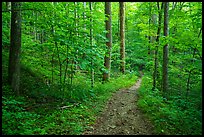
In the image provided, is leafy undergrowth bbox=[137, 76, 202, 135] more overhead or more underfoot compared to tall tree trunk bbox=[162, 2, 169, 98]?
more underfoot

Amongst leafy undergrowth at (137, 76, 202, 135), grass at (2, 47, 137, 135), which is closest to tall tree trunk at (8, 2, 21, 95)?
grass at (2, 47, 137, 135)

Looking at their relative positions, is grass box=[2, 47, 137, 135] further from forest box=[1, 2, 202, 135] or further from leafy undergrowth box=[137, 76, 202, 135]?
leafy undergrowth box=[137, 76, 202, 135]

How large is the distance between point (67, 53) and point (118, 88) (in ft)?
20.1

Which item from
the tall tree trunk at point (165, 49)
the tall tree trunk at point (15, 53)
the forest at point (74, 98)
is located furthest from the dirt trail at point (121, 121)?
the tall tree trunk at point (15, 53)

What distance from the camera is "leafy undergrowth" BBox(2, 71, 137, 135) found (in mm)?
5467

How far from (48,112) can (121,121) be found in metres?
2.70

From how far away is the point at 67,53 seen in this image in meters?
8.18

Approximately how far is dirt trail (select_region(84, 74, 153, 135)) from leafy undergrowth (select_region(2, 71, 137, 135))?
0.34 m

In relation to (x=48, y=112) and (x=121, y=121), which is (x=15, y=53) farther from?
(x=121, y=121)

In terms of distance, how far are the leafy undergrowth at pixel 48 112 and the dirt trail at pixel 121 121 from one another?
1.13 ft

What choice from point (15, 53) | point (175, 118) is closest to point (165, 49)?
point (175, 118)

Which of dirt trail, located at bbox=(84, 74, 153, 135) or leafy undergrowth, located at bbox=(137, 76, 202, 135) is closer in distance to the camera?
leafy undergrowth, located at bbox=(137, 76, 202, 135)

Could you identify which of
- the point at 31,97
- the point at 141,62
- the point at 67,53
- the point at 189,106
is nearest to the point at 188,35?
the point at 189,106

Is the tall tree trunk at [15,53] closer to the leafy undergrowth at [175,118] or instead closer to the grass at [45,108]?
the grass at [45,108]
